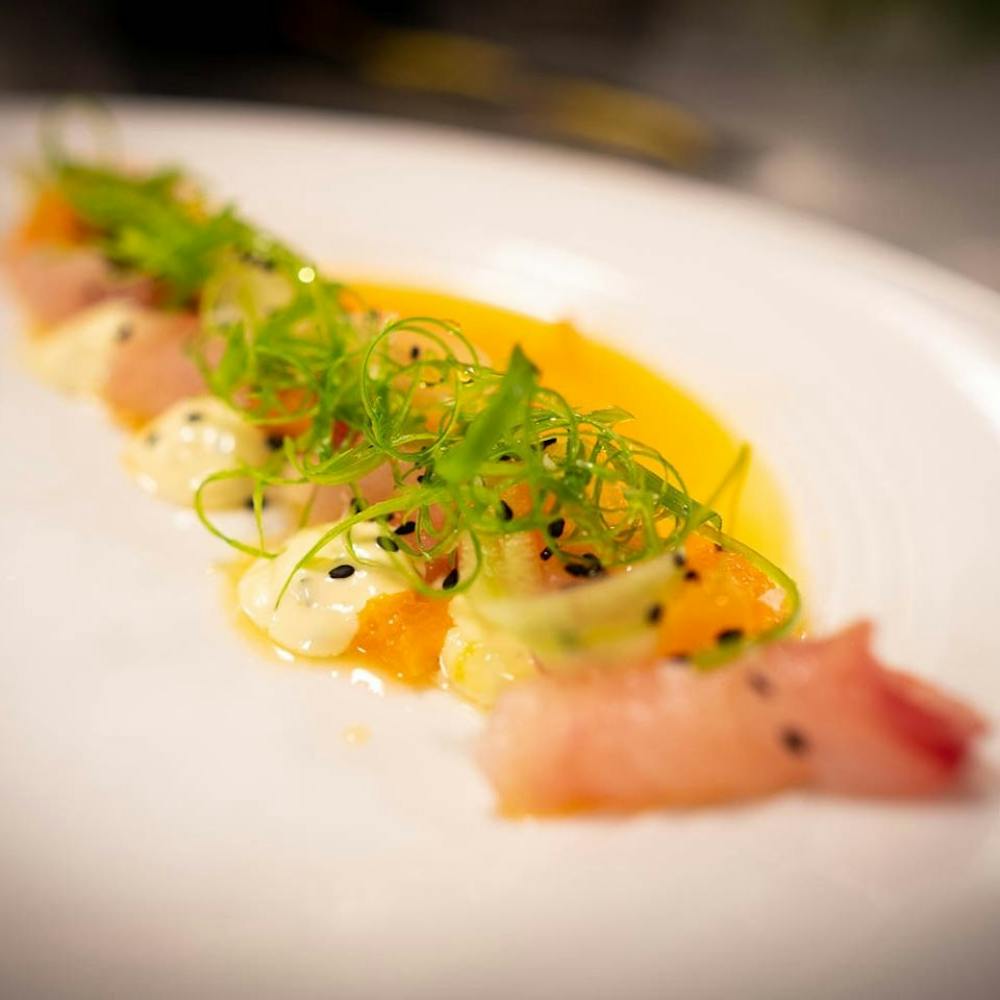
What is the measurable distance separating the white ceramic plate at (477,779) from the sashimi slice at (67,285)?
1.02 feet

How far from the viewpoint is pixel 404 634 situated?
2127 mm

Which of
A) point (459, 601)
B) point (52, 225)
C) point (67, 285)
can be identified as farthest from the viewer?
point (52, 225)

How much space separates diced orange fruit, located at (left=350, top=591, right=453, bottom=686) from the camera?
2119 millimetres

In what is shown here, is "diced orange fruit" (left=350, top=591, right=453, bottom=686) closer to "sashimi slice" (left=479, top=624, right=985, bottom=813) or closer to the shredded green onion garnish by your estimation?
the shredded green onion garnish

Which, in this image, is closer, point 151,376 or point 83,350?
point 151,376

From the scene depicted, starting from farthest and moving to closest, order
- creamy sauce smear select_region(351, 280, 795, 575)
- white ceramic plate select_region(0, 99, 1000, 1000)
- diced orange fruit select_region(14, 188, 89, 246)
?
1. diced orange fruit select_region(14, 188, 89, 246)
2. creamy sauce smear select_region(351, 280, 795, 575)
3. white ceramic plate select_region(0, 99, 1000, 1000)

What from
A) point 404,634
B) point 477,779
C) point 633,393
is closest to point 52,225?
point 633,393

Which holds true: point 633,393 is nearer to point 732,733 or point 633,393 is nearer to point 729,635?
point 729,635

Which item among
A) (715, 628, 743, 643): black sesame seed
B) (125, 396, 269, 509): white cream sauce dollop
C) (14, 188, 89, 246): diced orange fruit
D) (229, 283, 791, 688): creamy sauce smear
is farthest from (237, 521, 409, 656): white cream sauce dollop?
(14, 188, 89, 246): diced orange fruit

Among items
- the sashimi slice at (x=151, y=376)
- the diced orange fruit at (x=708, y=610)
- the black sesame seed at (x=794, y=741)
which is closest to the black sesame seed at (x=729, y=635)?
the diced orange fruit at (x=708, y=610)

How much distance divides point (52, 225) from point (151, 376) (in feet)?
4.23

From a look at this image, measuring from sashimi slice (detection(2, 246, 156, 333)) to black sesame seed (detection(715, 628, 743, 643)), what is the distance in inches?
96.3

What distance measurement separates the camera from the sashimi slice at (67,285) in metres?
3.47

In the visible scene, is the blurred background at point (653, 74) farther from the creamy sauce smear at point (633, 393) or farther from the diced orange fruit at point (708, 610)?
the diced orange fruit at point (708, 610)
